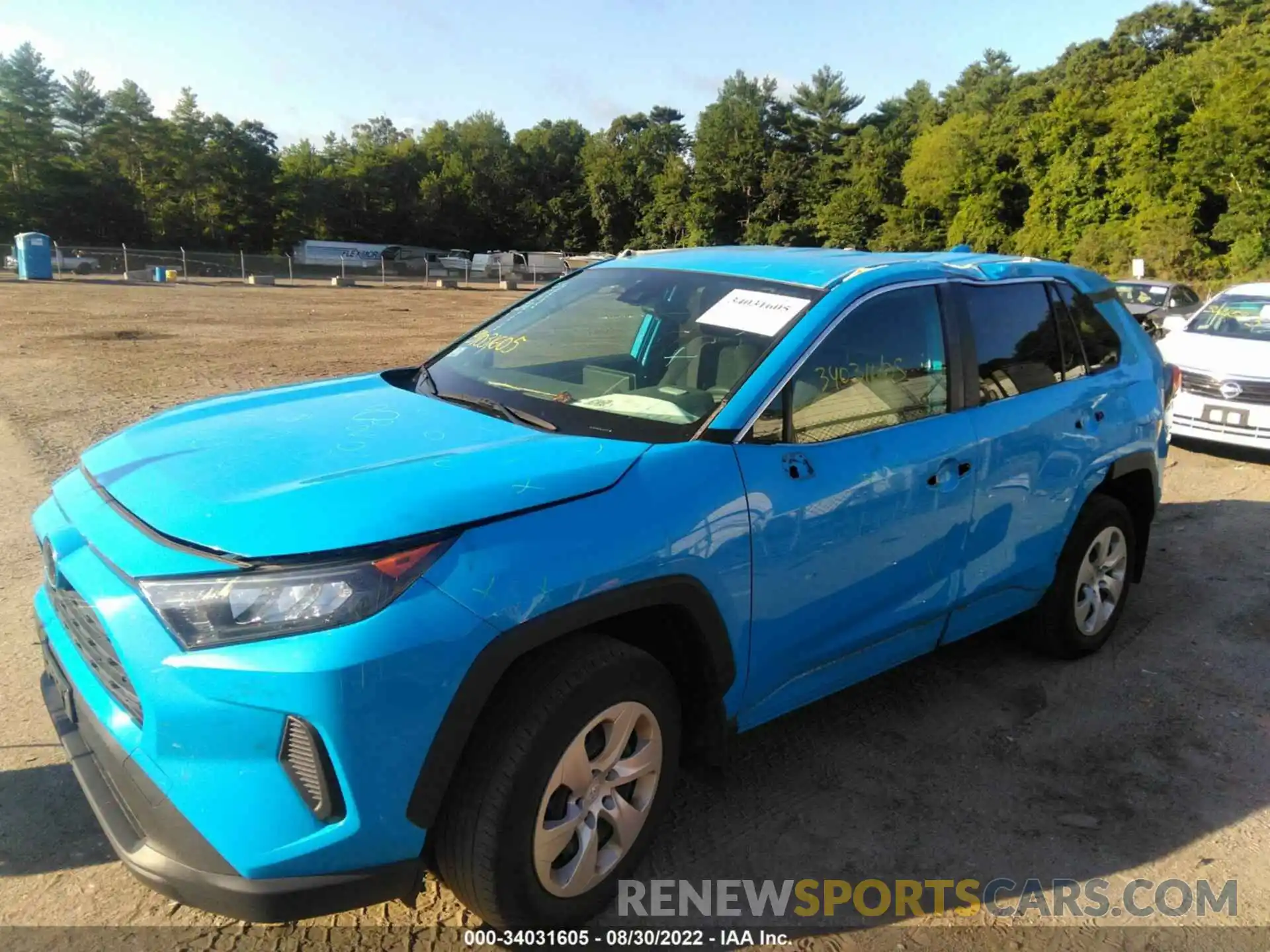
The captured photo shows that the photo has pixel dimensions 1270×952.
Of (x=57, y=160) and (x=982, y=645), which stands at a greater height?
(x=57, y=160)

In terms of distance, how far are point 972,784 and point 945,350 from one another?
5.31 feet

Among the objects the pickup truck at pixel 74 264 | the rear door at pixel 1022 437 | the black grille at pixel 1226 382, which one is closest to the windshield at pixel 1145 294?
the black grille at pixel 1226 382

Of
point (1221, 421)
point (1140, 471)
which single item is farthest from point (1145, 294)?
point (1140, 471)

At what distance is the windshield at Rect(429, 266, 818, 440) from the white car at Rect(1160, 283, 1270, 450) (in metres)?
5.75

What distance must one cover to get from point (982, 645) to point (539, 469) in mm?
3046

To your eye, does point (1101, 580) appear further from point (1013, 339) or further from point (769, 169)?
point (769, 169)

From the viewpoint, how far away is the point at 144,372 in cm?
1209

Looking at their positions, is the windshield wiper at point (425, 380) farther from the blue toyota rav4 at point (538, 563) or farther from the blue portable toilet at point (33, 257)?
the blue portable toilet at point (33, 257)

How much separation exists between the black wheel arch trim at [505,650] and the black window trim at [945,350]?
0.62 m

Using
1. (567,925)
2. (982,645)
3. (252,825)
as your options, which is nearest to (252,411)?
(252,825)

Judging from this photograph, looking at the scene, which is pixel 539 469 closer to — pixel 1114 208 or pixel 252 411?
pixel 252 411

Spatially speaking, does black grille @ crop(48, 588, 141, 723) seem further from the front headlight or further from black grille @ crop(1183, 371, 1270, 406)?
black grille @ crop(1183, 371, 1270, 406)

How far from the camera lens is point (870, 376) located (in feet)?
10.6

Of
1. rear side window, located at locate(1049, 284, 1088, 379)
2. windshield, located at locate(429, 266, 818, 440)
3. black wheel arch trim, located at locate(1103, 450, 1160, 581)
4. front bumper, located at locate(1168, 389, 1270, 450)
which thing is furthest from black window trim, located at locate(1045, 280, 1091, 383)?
front bumper, located at locate(1168, 389, 1270, 450)
